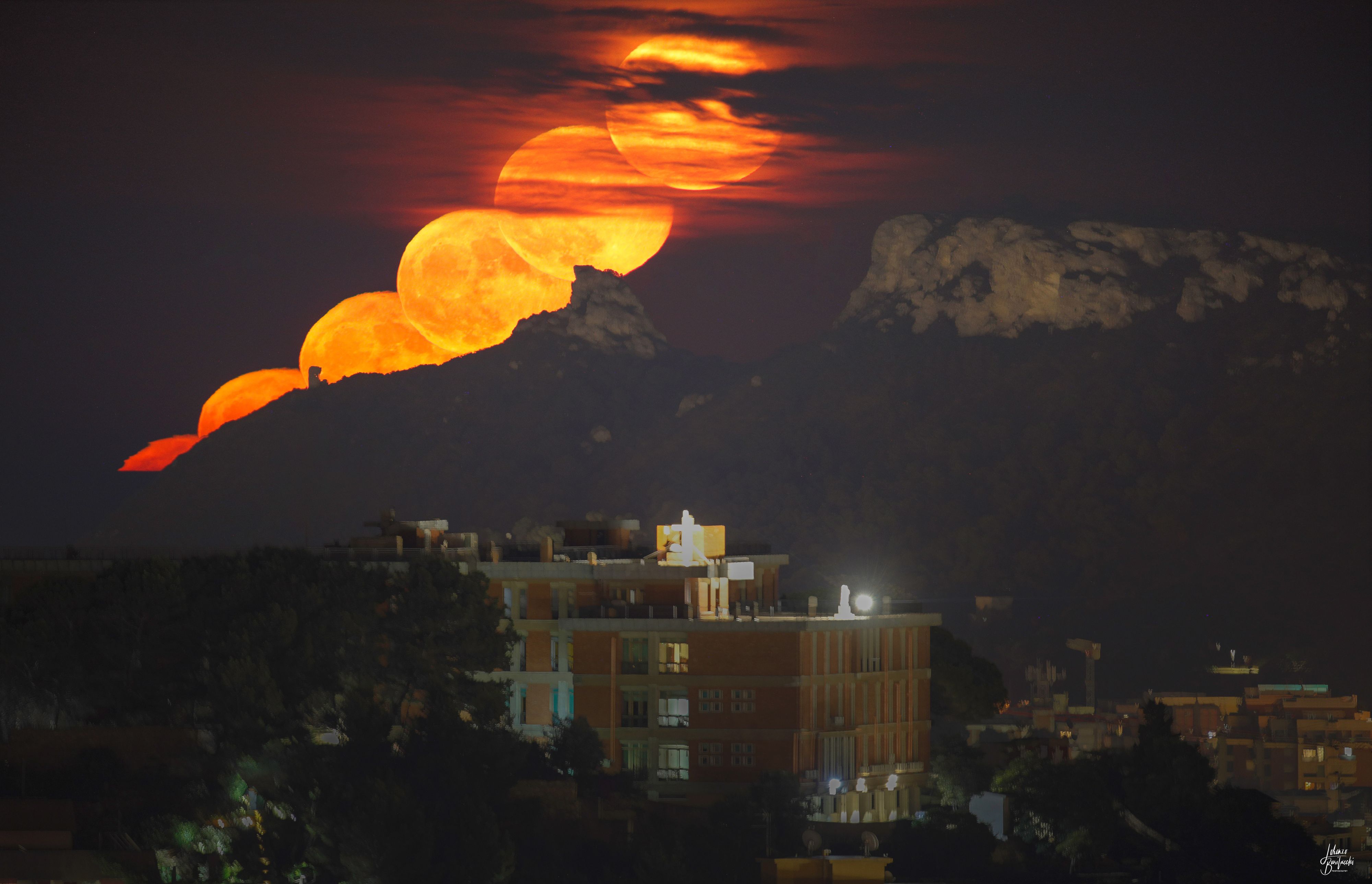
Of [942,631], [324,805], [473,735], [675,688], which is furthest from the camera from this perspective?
[942,631]

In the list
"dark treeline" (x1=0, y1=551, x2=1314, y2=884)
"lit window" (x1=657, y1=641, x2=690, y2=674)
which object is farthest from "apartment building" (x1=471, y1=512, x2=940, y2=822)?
"dark treeline" (x1=0, y1=551, x2=1314, y2=884)

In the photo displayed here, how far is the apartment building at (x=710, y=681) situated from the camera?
112562mm

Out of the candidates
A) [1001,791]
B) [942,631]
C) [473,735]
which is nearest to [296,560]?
[473,735]

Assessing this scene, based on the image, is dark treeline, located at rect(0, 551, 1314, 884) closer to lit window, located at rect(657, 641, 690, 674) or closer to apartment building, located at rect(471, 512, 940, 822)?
apartment building, located at rect(471, 512, 940, 822)

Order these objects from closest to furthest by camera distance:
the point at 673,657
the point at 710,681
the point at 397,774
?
the point at 397,774, the point at 710,681, the point at 673,657

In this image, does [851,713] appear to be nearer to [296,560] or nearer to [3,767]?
[296,560]

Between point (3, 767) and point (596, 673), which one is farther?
point (596, 673)

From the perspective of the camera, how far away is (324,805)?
300 ft

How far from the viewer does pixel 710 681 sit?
113750 millimetres

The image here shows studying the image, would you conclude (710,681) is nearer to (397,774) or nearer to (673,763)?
(673,763)

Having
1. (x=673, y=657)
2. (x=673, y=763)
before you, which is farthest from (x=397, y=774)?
(x=673, y=657)

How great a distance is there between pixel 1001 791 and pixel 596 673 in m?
20.8

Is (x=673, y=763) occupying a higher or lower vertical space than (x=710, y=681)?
lower

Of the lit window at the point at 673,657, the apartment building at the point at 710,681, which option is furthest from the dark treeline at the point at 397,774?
the lit window at the point at 673,657
